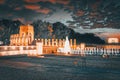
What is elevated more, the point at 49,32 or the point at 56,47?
the point at 49,32

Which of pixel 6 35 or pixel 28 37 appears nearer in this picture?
pixel 28 37

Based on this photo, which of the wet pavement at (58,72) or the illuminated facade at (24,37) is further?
the illuminated facade at (24,37)

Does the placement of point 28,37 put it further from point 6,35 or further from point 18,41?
point 6,35

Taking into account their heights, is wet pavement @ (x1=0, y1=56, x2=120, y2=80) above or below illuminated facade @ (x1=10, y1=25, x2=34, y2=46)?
below

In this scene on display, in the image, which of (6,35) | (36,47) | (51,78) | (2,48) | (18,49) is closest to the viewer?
(51,78)

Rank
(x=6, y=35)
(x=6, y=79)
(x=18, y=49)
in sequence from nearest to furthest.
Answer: (x=6, y=79) → (x=18, y=49) → (x=6, y=35)

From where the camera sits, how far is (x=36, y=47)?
82750 mm

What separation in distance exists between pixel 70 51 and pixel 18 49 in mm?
36816

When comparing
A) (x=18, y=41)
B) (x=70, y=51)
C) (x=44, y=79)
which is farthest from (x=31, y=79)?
(x=18, y=41)

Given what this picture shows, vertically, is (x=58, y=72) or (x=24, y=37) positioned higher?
(x=24, y=37)

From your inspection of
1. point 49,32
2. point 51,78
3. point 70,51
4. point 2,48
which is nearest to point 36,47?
point 2,48

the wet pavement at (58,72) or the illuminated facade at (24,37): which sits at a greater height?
the illuminated facade at (24,37)

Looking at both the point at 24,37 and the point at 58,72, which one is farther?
the point at 24,37

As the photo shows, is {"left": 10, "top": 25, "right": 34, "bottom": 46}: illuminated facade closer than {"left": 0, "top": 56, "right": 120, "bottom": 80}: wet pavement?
No
